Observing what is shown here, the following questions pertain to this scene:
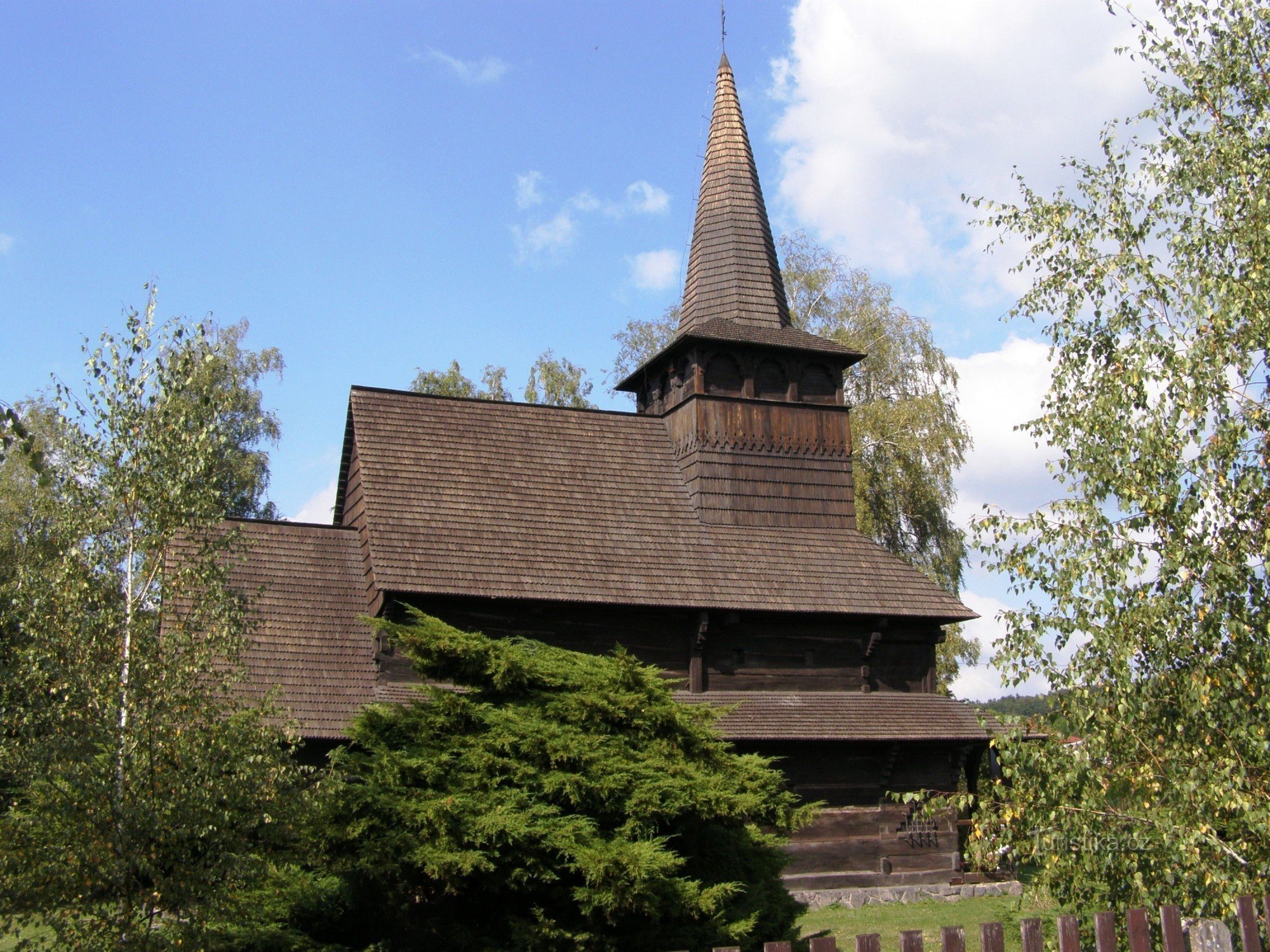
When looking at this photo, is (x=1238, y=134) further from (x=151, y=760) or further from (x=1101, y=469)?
(x=151, y=760)

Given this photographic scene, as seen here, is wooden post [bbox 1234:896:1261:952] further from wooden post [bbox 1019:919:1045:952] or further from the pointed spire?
the pointed spire

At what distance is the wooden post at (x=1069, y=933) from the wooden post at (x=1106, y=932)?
10 centimetres

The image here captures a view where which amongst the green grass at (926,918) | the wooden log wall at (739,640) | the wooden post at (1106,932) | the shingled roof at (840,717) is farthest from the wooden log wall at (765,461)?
the wooden post at (1106,932)

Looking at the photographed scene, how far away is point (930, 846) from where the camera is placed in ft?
56.4

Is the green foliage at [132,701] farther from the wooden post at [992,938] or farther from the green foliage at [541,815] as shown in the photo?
the wooden post at [992,938]

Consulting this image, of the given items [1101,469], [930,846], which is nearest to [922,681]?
[930,846]

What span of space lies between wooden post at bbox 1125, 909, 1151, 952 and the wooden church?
11.2 meters

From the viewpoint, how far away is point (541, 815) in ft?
27.0

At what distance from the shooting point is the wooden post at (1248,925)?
4.47 metres

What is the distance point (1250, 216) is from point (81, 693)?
7594 millimetres

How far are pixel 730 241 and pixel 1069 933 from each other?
19154mm

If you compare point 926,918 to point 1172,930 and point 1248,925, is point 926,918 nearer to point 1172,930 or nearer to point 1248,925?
point 1248,925

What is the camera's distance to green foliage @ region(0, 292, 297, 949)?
6.94 m

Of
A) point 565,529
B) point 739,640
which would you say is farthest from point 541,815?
point 565,529
